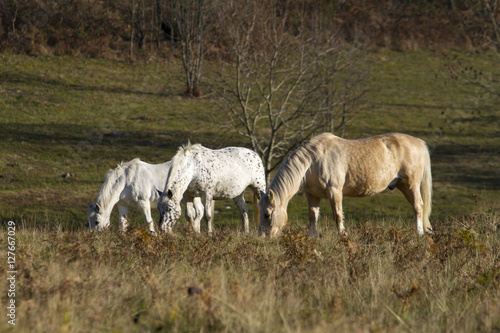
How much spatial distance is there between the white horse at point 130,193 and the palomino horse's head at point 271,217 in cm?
199

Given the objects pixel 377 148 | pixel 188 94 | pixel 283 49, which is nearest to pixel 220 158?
pixel 377 148

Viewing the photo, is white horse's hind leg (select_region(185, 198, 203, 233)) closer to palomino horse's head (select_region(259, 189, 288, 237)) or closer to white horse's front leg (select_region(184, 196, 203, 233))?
white horse's front leg (select_region(184, 196, 203, 233))

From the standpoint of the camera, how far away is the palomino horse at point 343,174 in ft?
28.7

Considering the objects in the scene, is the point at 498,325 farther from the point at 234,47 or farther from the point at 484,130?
the point at 484,130

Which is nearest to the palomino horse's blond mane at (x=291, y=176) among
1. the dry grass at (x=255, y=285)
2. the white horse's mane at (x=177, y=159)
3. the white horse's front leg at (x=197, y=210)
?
the dry grass at (x=255, y=285)

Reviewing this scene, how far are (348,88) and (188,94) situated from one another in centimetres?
1399

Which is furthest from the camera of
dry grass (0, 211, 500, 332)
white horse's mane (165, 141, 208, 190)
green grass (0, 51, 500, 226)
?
green grass (0, 51, 500, 226)

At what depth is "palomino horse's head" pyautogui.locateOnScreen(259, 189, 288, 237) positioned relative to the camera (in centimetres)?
856

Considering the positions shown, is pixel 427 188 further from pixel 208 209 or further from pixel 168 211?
pixel 168 211

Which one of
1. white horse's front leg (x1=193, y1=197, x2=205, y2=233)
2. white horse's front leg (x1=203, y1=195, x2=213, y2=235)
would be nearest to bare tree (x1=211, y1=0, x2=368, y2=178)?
white horse's front leg (x1=193, y1=197, x2=205, y2=233)

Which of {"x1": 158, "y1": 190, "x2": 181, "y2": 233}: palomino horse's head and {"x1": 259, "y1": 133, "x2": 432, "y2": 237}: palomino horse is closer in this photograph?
{"x1": 158, "y1": 190, "x2": 181, "y2": 233}: palomino horse's head

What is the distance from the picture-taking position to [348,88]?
20.1m

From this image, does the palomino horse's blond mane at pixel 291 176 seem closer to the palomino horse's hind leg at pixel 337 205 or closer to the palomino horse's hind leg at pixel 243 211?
the palomino horse's hind leg at pixel 337 205

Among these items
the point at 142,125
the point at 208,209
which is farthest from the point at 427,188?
the point at 142,125
